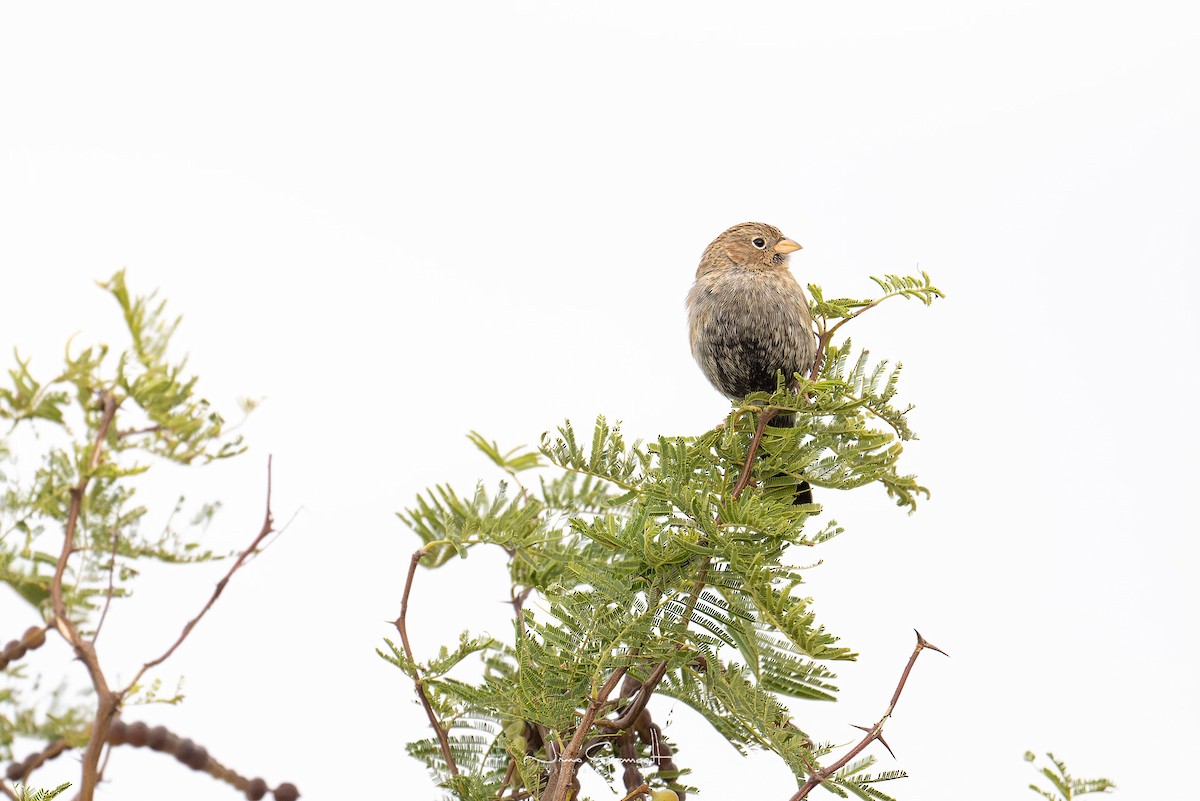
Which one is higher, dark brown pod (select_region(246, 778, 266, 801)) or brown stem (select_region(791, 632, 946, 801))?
dark brown pod (select_region(246, 778, 266, 801))

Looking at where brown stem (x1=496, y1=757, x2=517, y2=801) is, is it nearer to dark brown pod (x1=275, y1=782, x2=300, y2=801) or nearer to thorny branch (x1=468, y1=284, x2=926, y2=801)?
thorny branch (x1=468, y1=284, x2=926, y2=801)

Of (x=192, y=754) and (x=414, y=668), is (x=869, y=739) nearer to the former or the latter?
(x=414, y=668)

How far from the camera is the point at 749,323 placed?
7.97ft

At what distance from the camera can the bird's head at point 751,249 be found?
104 inches

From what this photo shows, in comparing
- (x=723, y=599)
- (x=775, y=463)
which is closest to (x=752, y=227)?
(x=775, y=463)

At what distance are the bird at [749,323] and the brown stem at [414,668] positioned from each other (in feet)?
3.86

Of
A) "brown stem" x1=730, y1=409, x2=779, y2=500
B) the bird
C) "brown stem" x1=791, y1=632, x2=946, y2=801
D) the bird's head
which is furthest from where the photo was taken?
the bird's head

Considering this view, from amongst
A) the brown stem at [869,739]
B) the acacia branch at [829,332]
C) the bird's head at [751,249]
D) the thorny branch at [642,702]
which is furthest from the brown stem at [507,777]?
the bird's head at [751,249]

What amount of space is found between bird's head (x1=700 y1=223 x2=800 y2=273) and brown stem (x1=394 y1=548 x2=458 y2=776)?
4.73 feet

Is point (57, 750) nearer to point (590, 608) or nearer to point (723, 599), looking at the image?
point (590, 608)

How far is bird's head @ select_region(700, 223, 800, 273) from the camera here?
2.63m

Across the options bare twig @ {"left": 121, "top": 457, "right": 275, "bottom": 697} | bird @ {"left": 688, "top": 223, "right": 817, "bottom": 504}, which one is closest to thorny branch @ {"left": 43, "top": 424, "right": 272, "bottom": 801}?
bare twig @ {"left": 121, "top": 457, "right": 275, "bottom": 697}

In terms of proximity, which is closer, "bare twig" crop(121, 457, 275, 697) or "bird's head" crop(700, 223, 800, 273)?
"bare twig" crop(121, 457, 275, 697)

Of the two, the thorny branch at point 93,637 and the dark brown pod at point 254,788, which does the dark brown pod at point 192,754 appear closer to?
the dark brown pod at point 254,788
